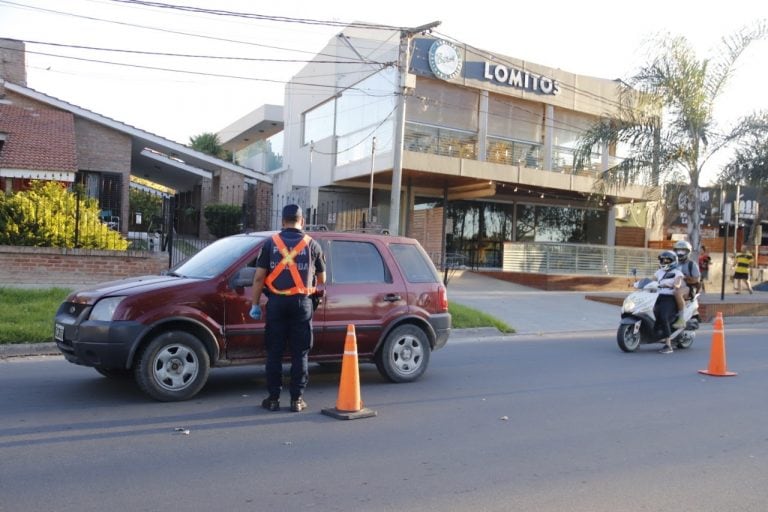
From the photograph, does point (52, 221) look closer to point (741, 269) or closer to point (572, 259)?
point (572, 259)

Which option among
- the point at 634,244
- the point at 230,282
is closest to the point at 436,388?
the point at 230,282

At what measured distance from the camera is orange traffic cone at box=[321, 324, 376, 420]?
21.6 ft

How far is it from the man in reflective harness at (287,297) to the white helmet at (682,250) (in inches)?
327

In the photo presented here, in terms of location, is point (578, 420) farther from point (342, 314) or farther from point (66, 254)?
point (66, 254)

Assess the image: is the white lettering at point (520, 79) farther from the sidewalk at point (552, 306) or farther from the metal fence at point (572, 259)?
the sidewalk at point (552, 306)

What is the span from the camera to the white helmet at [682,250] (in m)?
12.6

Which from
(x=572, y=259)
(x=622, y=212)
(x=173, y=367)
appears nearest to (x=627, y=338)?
(x=173, y=367)

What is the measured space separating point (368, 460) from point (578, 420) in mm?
2505

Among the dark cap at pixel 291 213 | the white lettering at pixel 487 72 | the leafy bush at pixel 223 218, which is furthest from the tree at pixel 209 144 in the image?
the dark cap at pixel 291 213

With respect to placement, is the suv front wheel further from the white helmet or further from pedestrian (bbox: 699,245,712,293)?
pedestrian (bbox: 699,245,712,293)

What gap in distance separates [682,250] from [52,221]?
1197 cm

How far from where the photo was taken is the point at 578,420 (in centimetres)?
694

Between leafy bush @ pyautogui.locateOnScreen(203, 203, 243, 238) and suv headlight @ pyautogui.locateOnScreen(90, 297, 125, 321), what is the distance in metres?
17.5

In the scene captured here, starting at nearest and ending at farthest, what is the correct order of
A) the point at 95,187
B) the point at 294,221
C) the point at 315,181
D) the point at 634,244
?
the point at 294,221 → the point at 95,187 → the point at 315,181 → the point at 634,244
